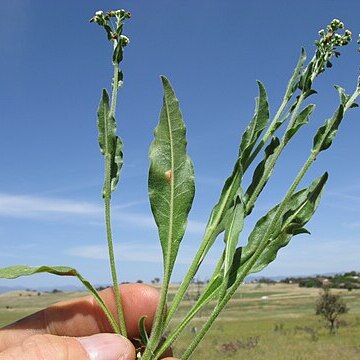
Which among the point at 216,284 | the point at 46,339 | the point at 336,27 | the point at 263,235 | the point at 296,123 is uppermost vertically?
the point at 336,27

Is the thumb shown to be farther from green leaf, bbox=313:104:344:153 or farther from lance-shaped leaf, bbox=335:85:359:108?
lance-shaped leaf, bbox=335:85:359:108

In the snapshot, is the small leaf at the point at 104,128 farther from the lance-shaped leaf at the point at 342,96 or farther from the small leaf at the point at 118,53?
the lance-shaped leaf at the point at 342,96

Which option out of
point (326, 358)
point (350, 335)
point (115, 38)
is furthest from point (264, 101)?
point (350, 335)

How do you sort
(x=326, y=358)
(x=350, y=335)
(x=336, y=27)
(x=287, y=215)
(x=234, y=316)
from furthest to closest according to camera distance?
(x=234, y=316) → (x=350, y=335) → (x=326, y=358) → (x=336, y=27) → (x=287, y=215)

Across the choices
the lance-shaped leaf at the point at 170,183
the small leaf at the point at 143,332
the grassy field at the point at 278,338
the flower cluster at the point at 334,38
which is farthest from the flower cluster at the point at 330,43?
the grassy field at the point at 278,338

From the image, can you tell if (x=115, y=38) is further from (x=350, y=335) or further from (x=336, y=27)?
(x=350, y=335)

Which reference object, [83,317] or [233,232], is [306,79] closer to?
[233,232]

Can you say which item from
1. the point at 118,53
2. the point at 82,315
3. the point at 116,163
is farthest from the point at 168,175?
the point at 82,315
